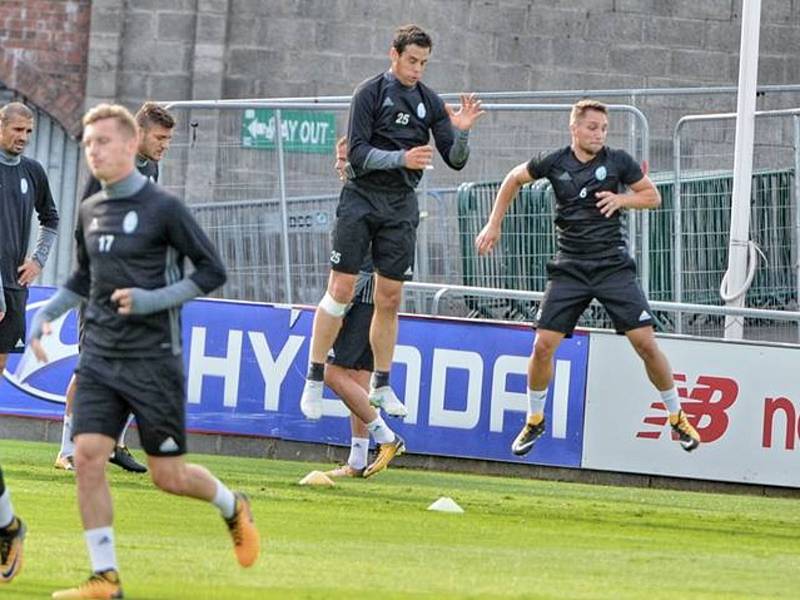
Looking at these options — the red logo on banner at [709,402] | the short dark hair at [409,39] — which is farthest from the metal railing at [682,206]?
the short dark hair at [409,39]

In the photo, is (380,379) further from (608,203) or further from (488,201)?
(488,201)

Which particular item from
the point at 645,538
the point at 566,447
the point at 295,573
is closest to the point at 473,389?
the point at 566,447

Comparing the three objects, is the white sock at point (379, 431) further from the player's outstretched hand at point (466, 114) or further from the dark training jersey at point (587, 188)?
the player's outstretched hand at point (466, 114)

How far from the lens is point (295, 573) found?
8.55 m

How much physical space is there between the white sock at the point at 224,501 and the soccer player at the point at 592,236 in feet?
17.1

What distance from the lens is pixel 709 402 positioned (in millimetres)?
15430

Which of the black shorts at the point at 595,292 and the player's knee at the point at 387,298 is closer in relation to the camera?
the player's knee at the point at 387,298

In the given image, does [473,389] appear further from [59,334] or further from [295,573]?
[295,573]

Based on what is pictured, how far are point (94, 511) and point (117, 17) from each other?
15.9 meters

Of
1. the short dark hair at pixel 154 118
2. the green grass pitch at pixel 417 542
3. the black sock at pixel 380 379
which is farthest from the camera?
the black sock at pixel 380 379

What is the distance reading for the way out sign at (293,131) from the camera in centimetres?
1845

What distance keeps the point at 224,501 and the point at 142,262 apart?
1050 millimetres

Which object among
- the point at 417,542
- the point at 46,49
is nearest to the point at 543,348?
the point at 417,542

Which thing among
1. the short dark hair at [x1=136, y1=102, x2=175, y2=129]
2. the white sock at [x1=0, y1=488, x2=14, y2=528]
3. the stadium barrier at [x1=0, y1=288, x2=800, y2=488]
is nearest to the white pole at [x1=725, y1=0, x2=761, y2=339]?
the stadium barrier at [x1=0, y1=288, x2=800, y2=488]
